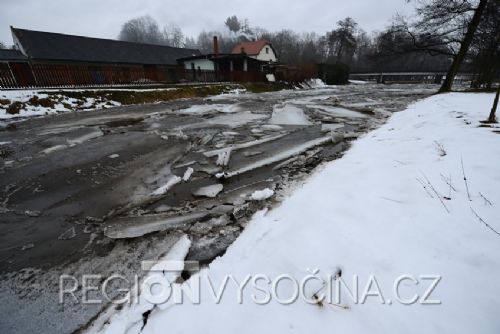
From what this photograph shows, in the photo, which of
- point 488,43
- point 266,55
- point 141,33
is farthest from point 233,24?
point 488,43

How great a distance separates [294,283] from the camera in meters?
1.96

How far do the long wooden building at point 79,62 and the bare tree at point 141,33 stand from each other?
222 ft

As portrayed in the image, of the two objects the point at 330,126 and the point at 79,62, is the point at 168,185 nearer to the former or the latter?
the point at 330,126

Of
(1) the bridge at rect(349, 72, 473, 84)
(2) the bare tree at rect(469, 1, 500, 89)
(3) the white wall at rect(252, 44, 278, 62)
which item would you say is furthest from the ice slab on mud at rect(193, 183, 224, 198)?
(1) the bridge at rect(349, 72, 473, 84)

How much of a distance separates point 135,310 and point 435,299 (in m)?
2.25

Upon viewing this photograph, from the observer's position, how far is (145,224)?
9.84 feet

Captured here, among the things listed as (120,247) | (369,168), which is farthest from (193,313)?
(369,168)

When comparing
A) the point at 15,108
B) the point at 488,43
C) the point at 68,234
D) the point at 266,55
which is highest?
the point at 266,55

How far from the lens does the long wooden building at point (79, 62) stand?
1470 cm

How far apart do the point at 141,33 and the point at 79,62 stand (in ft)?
289

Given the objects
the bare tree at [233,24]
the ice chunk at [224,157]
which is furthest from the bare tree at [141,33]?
the ice chunk at [224,157]

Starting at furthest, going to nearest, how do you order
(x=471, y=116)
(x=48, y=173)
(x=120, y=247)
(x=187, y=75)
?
(x=187, y=75) < (x=471, y=116) < (x=48, y=173) < (x=120, y=247)

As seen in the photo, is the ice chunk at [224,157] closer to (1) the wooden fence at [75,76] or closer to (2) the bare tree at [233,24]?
(1) the wooden fence at [75,76]

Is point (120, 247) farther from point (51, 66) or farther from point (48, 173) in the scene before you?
point (51, 66)
